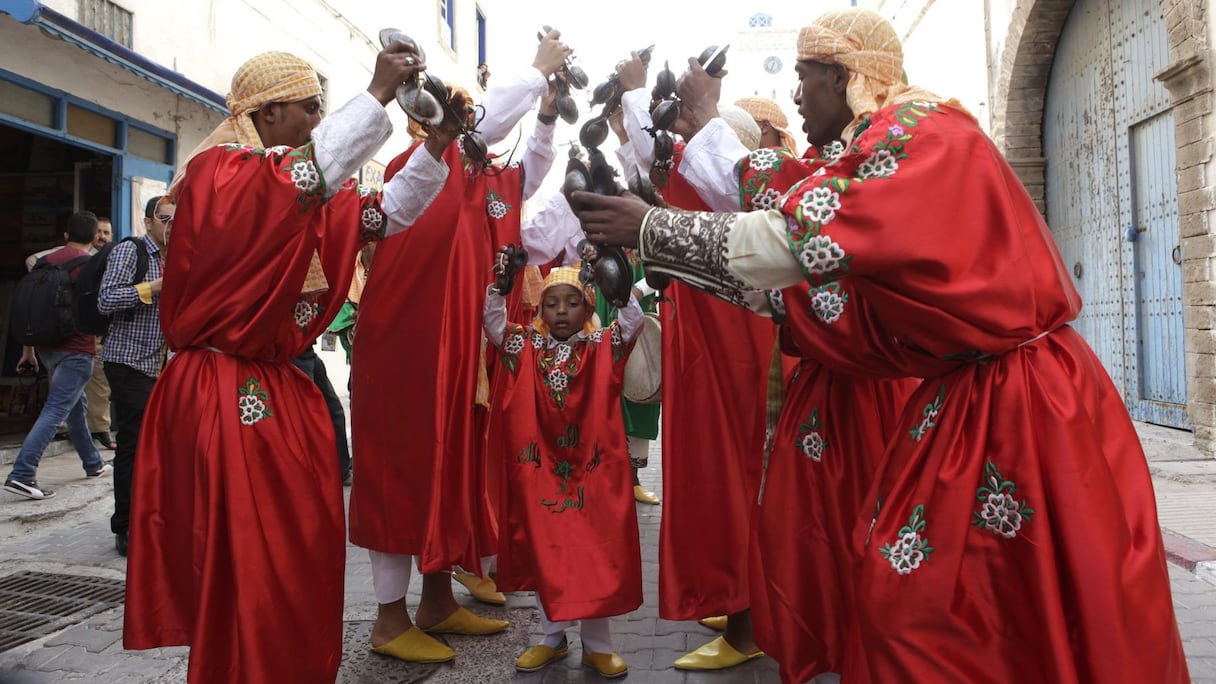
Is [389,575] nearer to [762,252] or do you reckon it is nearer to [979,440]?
[762,252]

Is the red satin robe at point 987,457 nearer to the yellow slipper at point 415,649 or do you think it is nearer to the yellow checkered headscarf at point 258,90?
the yellow checkered headscarf at point 258,90

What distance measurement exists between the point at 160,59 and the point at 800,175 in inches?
306

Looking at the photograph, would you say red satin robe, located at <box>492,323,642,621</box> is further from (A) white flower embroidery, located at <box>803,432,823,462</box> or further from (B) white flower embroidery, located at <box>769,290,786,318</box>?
(B) white flower embroidery, located at <box>769,290,786,318</box>

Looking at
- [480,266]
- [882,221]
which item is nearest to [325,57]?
[480,266]

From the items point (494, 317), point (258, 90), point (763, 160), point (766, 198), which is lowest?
point (494, 317)

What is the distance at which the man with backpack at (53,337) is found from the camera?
5609mm

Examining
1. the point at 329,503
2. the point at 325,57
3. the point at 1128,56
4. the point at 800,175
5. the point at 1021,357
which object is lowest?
the point at 329,503

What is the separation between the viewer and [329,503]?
2.48m

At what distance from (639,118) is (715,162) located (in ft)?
2.06

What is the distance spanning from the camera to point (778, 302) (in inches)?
85.1

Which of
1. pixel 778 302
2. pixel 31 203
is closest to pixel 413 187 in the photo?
pixel 778 302

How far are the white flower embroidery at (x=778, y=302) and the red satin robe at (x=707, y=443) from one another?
708 mm

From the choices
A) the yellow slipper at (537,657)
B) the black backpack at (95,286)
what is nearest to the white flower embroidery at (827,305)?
the yellow slipper at (537,657)

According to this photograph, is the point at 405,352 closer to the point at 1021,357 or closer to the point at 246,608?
the point at 246,608
